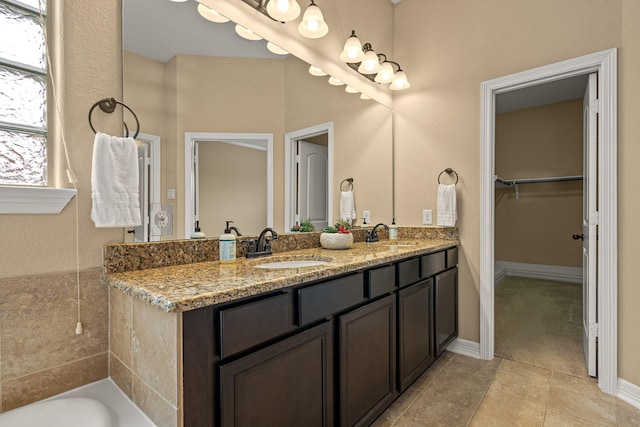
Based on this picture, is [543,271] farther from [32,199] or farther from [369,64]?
[32,199]

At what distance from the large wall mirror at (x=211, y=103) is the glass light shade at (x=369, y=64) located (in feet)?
1.58

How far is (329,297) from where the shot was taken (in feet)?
4.33

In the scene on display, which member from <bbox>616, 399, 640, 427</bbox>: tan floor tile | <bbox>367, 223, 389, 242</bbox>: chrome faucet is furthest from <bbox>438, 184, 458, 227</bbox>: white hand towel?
<bbox>616, 399, 640, 427</bbox>: tan floor tile

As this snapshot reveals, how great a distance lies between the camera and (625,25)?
6.49 feet

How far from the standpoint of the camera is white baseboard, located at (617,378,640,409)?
1.90 metres

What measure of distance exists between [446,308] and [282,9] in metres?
2.24

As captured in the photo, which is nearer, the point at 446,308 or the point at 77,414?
the point at 77,414

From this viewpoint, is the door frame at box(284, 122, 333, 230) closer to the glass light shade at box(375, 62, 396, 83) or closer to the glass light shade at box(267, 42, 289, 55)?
the glass light shade at box(267, 42, 289, 55)

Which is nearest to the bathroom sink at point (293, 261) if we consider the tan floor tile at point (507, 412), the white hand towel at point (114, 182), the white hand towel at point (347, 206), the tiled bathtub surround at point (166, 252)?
the tiled bathtub surround at point (166, 252)

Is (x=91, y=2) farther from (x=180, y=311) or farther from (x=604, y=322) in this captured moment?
(x=604, y=322)

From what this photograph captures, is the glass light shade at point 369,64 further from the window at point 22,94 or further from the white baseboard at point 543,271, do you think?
the white baseboard at point 543,271

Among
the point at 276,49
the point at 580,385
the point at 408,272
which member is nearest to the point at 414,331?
the point at 408,272

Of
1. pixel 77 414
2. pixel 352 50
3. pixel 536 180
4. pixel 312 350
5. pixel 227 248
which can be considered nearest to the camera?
pixel 77 414

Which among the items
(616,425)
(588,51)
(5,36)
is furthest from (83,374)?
(588,51)
